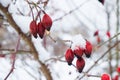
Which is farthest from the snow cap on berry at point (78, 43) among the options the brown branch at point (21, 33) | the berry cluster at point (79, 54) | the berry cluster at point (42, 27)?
the brown branch at point (21, 33)

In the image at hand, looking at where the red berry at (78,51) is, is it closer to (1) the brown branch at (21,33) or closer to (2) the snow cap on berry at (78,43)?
(2) the snow cap on berry at (78,43)

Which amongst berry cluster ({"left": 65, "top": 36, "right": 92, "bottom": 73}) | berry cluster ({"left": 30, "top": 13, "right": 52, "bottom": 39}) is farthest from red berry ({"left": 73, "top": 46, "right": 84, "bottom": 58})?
berry cluster ({"left": 30, "top": 13, "right": 52, "bottom": 39})

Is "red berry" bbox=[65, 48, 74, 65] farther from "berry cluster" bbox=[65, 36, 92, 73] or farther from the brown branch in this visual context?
the brown branch

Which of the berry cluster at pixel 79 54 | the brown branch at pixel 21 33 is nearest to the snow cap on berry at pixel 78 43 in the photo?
the berry cluster at pixel 79 54

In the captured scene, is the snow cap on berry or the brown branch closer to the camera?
the snow cap on berry

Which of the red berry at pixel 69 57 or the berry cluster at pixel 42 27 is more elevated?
the berry cluster at pixel 42 27

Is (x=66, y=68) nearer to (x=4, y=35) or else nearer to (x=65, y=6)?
(x=65, y=6)

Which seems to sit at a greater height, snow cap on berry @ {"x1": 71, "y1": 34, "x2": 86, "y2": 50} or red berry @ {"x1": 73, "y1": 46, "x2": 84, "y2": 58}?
snow cap on berry @ {"x1": 71, "y1": 34, "x2": 86, "y2": 50}

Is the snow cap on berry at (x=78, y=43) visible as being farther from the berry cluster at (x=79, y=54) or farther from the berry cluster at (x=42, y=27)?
the berry cluster at (x=42, y=27)

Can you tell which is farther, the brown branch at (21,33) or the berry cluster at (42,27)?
the brown branch at (21,33)

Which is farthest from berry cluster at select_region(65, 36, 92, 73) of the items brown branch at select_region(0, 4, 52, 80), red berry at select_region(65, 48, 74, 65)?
brown branch at select_region(0, 4, 52, 80)

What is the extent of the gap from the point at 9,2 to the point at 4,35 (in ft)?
14.7

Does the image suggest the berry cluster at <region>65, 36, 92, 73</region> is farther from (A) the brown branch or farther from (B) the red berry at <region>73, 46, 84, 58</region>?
(A) the brown branch

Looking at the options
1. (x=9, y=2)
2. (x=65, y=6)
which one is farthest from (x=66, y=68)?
(x=65, y=6)
